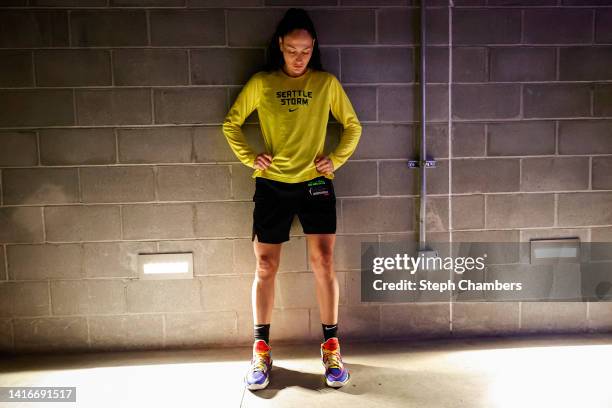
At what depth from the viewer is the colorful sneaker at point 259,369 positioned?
6.68ft

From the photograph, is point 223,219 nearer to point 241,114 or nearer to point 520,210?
point 241,114

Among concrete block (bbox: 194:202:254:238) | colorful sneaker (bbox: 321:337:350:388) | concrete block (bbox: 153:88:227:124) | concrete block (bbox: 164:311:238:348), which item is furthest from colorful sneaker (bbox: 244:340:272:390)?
concrete block (bbox: 153:88:227:124)

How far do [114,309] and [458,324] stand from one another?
190 cm

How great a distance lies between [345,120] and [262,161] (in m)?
0.47

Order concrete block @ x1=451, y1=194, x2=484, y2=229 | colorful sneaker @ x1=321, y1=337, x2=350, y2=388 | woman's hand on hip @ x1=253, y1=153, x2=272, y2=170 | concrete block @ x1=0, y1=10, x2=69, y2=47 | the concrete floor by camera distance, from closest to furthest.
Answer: the concrete floor → colorful sneaker @ x1=321, y1=337, x2=350, y2=388 → woman's hand on hip @ x1=253, y1=153, x2=272, y2=170 → concrete block @ x1=0, y1=10, x2=69, y2=47 → concrete block @ x1=451, y1=194, x2=484, y2=229

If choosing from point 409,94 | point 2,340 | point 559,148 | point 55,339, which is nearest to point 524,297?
point 559,148

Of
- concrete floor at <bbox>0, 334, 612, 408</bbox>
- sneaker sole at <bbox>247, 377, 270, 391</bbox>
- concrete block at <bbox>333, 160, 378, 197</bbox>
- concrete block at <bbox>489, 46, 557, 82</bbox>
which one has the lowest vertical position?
concrete floor at <bbox>0, 334, 612, 408</bbox>

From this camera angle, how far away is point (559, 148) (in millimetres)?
2561

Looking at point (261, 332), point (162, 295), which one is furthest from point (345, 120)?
point (162, 295)

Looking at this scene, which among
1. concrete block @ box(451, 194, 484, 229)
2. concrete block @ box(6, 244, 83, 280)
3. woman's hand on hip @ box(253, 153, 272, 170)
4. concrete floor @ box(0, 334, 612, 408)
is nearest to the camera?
concrete floor @ box(0, 334, 612, 408)

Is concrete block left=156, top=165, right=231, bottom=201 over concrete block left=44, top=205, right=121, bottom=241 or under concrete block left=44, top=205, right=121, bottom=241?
over

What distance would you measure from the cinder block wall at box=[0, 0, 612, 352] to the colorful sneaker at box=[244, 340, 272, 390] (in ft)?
1.15

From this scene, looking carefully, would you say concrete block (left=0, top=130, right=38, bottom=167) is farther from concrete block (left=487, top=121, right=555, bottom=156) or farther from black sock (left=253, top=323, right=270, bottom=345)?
concrete block (left=487, top=121, right=555, bottom=156)

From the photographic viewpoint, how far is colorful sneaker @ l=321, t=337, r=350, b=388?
205 centimetres
